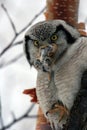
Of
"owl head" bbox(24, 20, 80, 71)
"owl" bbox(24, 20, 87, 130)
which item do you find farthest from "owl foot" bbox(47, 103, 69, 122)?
"owl head" bbox(24, 20, 80, 71)

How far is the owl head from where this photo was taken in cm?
238

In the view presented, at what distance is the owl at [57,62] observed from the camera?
240cm

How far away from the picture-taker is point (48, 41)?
2398mm

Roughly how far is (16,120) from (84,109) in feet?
4.39

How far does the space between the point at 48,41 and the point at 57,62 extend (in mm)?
100

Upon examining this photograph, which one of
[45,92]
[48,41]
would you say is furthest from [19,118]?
[48,41]

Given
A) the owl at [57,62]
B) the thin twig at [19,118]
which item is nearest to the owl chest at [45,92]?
the owl at [57,62]

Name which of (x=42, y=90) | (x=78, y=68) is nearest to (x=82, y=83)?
(x=78, y=68)

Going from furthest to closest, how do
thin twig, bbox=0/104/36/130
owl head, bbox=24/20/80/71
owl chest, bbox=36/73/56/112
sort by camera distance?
thin twig, bbox=0/104/36/130 → owl chest, bbox=36/73/56/112 → owl head, bbox=24/20/80/71

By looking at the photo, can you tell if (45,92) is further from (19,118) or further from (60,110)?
(19,118)

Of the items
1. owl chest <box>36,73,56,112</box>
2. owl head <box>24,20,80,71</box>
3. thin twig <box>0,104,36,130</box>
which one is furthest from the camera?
thin twig <box>0,104,36,130</box>

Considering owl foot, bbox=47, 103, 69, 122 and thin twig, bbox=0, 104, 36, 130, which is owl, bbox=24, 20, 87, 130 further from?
thin twig, bbox=0, 104, 36, 130

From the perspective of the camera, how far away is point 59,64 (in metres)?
2.45

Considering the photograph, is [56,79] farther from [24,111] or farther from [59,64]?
[24,111]
